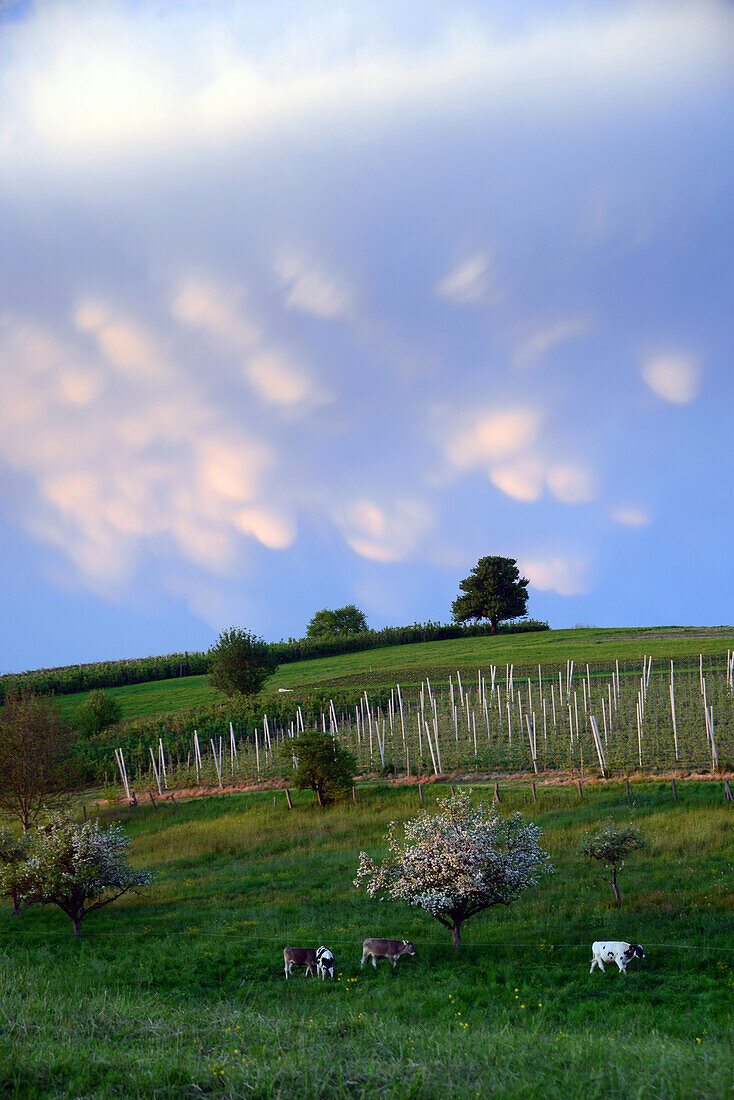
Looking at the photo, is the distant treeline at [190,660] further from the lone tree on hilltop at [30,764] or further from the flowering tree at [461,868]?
the flowering tree at [461,868]

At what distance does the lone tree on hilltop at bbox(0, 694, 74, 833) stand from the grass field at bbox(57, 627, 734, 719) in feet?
76.5

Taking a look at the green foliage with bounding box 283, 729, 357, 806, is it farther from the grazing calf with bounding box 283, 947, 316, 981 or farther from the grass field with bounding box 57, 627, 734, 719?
the grass field with bounding box 57, 627, 734, 719

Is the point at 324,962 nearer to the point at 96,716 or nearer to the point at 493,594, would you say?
the point at 96,716

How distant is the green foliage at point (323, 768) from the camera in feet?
121

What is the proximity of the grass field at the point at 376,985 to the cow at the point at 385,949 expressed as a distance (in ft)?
1.07

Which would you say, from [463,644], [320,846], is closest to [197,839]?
[320,846]

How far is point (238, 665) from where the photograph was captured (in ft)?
218

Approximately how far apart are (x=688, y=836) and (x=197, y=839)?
20395 mm

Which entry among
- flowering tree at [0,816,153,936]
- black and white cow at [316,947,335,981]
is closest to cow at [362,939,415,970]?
black and white cow at [316,947,335,981]

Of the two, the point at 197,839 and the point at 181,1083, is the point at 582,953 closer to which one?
the point at 181,1083

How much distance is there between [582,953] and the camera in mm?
18328

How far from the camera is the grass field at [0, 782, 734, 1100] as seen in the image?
36.0ft

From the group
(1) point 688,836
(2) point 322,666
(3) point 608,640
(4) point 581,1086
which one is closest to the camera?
(4) point 581,1086

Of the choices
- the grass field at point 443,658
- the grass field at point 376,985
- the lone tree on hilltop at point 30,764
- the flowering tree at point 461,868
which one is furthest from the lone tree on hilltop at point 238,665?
the flowering tree at point 461,868
